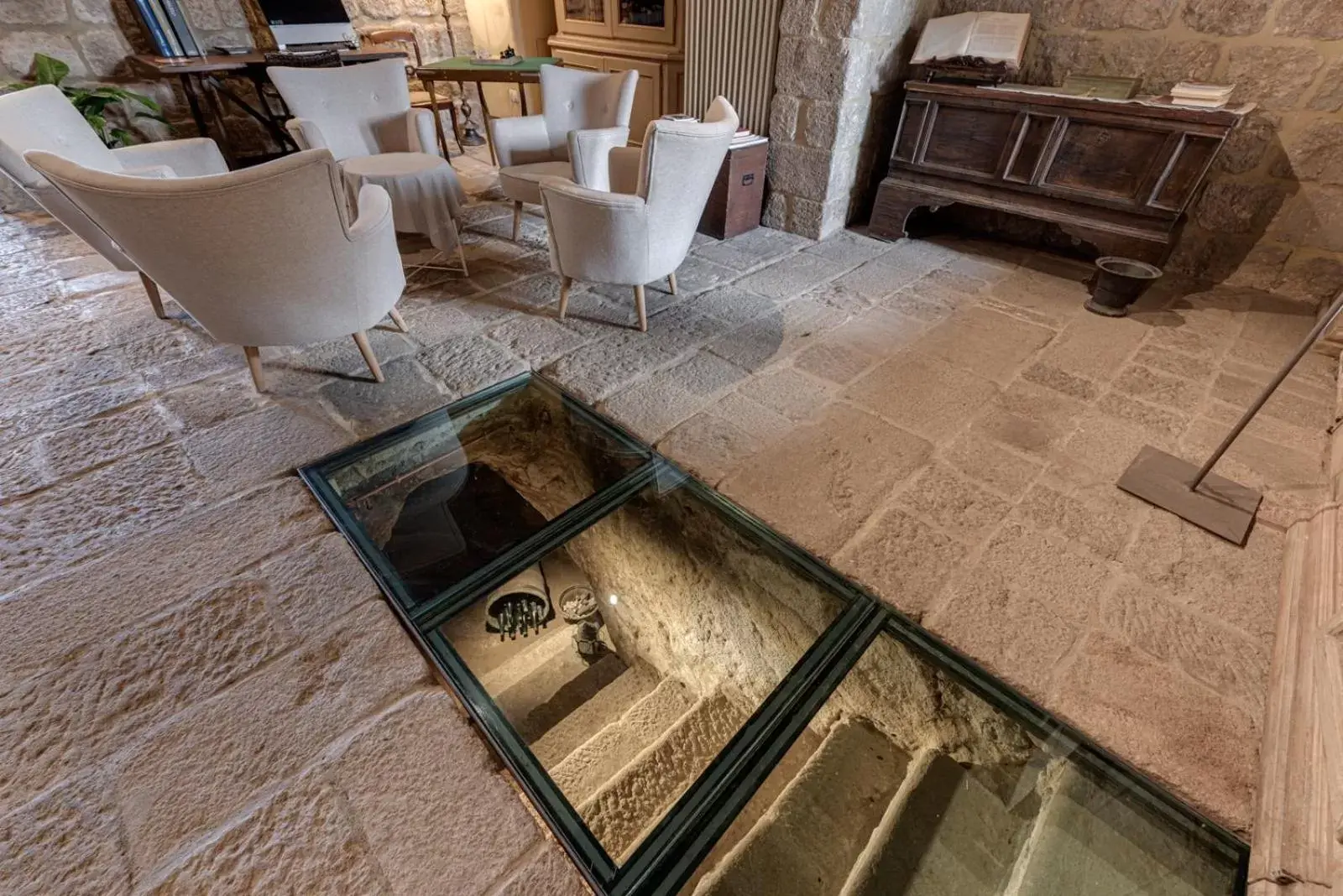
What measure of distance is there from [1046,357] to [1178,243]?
1.41 meters

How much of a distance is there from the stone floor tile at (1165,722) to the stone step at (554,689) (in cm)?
121

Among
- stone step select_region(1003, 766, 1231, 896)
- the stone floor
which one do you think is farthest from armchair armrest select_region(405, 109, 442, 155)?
stone step select_region(1003, 766, 1231, 896)

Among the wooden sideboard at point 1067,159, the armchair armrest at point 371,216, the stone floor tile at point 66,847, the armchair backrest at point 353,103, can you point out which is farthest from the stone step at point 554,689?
the wooden sideboard at point 1067,159

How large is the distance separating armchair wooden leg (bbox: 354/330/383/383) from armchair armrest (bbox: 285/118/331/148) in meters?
1.36

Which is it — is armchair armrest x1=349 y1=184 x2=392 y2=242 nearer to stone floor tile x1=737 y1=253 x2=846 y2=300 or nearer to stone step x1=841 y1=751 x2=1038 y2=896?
stone floor tile x1=737 y1=253 x2=846 y2=300

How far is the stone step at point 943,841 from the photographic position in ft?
3.98

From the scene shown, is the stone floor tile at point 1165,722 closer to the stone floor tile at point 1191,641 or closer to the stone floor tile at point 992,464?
the stone floor tile at point 1191,641

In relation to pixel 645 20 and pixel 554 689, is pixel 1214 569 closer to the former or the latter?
pixel 554 689

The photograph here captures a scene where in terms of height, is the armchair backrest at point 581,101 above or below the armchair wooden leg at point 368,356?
above

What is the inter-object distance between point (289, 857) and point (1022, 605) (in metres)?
1.63

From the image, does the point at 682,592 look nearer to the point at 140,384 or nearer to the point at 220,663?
the point at 220,663

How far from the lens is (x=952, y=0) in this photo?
306 centimetres

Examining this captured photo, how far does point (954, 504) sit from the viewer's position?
166 centimetres

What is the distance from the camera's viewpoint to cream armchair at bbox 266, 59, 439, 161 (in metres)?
2.87
